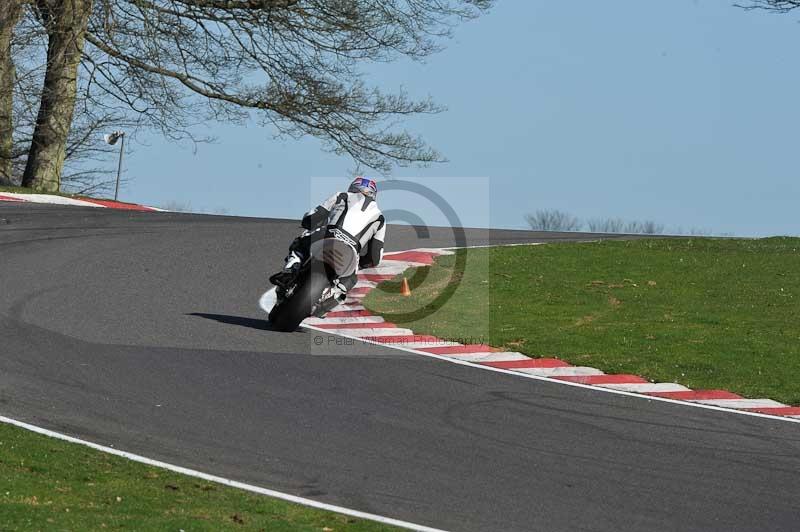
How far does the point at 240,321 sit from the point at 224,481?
18.2ft

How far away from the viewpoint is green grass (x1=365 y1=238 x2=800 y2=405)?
12891 mm

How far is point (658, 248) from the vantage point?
21.8 meters

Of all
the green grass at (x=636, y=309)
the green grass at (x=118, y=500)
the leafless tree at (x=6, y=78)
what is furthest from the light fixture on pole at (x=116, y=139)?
the green grass at (x=118, y=500)

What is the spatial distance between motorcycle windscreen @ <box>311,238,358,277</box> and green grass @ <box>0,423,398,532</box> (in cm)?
458

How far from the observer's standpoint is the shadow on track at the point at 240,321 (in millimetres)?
13467

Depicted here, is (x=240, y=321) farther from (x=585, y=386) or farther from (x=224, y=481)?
(x=224, y=481)

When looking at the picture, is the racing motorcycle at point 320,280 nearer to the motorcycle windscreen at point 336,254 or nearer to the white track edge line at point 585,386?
the motorcycle windscreen at point 336,254

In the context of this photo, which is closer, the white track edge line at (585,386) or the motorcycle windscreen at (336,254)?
the white track edge line at (585,386)

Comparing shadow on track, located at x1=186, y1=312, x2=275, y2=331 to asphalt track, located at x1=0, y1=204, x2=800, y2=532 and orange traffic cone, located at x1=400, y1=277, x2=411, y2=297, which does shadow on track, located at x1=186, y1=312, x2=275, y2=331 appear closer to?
asphalt track, located at x1=0, y1=204, x2=800, y2=532

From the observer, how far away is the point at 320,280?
42.3ft

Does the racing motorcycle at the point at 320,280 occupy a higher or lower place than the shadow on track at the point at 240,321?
higher

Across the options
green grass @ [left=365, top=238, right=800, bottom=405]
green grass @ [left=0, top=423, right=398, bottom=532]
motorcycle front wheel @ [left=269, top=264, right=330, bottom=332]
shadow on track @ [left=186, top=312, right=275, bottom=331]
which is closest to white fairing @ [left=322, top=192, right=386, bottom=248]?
motorcycle front wheel @ [left=269, top=264, right=330, bottom=332]

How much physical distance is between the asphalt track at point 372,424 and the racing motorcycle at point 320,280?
261mm

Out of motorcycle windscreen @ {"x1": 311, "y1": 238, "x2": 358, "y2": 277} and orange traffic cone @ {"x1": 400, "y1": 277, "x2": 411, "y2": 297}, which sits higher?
motorcycle windscreen @ {"x1": 311, "y1": 238, "x2": 358, "y2": 277}
